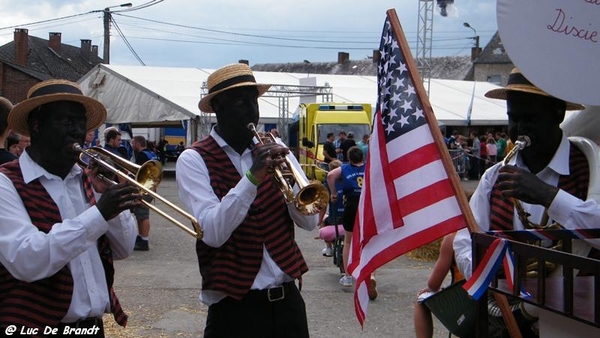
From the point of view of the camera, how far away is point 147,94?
26.6 meters

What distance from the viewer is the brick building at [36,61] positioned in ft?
144

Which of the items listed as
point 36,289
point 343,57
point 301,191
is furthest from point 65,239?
point 343,57

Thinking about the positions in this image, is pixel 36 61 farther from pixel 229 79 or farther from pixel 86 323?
pixel 86 323

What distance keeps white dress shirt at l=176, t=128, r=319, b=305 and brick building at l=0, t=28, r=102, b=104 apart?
41.2m

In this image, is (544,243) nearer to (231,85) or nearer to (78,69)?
(231,85)

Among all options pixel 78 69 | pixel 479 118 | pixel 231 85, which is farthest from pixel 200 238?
pixel 78 69

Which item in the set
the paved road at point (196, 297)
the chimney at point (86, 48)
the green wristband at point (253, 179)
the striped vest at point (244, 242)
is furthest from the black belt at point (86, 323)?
the chimney at point (86, 48)

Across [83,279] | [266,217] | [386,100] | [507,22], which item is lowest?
[83,279]

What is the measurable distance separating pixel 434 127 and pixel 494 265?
2.64ft

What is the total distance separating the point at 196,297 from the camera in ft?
26.3

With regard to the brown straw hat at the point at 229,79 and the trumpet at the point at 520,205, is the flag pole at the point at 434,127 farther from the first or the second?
the brown straw hat at the point at 229,79

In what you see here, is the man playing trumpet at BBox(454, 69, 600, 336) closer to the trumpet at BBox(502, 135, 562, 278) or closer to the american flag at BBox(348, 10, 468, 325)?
the trumpet at BBox(502, 135, 562, 278)

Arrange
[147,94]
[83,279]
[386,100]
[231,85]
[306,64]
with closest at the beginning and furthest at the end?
[83,279]
[386,100]
[231,85]
[147,94]
[306,64]

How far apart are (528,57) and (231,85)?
1.61 meters
